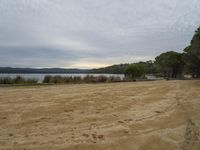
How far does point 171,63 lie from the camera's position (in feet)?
160

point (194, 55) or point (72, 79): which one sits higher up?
point (194, 55)

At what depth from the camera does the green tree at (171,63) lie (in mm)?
48938

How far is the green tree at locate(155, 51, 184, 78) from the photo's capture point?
161ft

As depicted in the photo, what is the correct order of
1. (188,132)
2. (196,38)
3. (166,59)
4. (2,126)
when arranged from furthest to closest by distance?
(166,59)
(196,38)
(2,126)
(188,132)

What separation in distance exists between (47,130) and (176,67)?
47195mm

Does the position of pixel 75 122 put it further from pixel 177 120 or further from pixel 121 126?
pixel 177 120

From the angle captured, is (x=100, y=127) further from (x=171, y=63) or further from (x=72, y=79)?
(x=171, y=63)

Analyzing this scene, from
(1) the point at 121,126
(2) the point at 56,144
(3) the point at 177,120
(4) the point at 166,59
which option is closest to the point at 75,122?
(1) the point at 121,126

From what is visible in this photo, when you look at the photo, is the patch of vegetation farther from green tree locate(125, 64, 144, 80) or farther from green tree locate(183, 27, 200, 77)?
green tree locate(125, 64, 144, 80)

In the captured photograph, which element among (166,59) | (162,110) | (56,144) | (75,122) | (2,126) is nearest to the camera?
(56,144)

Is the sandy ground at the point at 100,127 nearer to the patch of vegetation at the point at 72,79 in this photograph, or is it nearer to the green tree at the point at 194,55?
the patch of vegetation at the point at 72,79

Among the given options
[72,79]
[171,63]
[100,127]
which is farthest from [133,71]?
[100,127]

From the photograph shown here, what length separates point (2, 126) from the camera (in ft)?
22.4

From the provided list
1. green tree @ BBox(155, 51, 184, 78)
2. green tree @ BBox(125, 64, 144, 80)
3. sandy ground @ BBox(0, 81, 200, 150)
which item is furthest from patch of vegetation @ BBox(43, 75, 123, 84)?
green tree @ BBox(155, 51, 184, 78)
